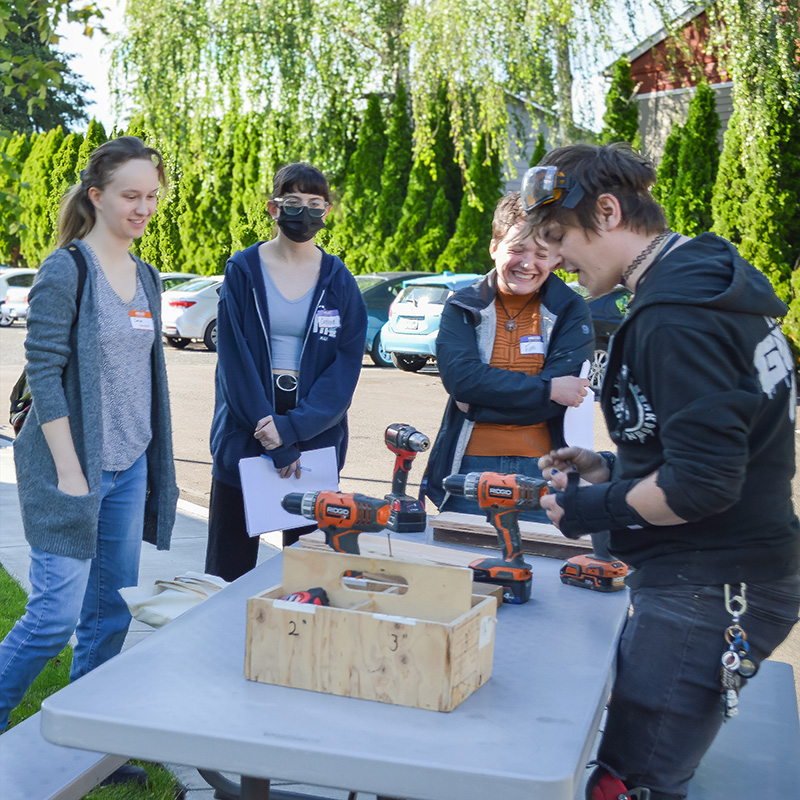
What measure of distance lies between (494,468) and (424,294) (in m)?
12.4

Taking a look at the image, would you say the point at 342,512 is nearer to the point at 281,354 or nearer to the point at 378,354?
the point at 281,354

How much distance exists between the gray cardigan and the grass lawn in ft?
2.03

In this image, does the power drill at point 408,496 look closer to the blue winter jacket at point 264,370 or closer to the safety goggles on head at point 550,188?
the blue winter jacket at point 264,370

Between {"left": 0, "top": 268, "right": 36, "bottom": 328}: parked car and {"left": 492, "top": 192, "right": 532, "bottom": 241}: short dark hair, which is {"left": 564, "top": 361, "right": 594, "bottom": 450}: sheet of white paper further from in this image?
{"left": 0, "top": 268, "right": 36, "bottom": 328}: parked car

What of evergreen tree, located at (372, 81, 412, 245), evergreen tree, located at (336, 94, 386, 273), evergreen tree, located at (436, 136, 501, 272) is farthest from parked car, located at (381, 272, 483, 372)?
evergreen tree, located at (336, 94, 386, 273)

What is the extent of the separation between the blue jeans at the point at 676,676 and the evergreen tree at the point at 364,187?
65.9 feet

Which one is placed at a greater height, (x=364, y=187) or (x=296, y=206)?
(x=364, y=187)

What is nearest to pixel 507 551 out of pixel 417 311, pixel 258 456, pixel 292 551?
pixel 292 551

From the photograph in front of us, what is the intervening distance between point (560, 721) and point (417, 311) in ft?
46.4

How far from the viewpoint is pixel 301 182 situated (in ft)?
11.3

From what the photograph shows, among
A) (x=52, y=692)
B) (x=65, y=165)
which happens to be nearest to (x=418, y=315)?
(x=52, y=692)

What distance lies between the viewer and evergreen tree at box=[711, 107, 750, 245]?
14.8 m

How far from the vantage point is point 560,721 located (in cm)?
155

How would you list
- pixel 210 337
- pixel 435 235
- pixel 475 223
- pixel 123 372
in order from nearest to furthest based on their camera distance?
pixel 123 372
pixel 210 337
pixel 475 223
pixel 435 235
